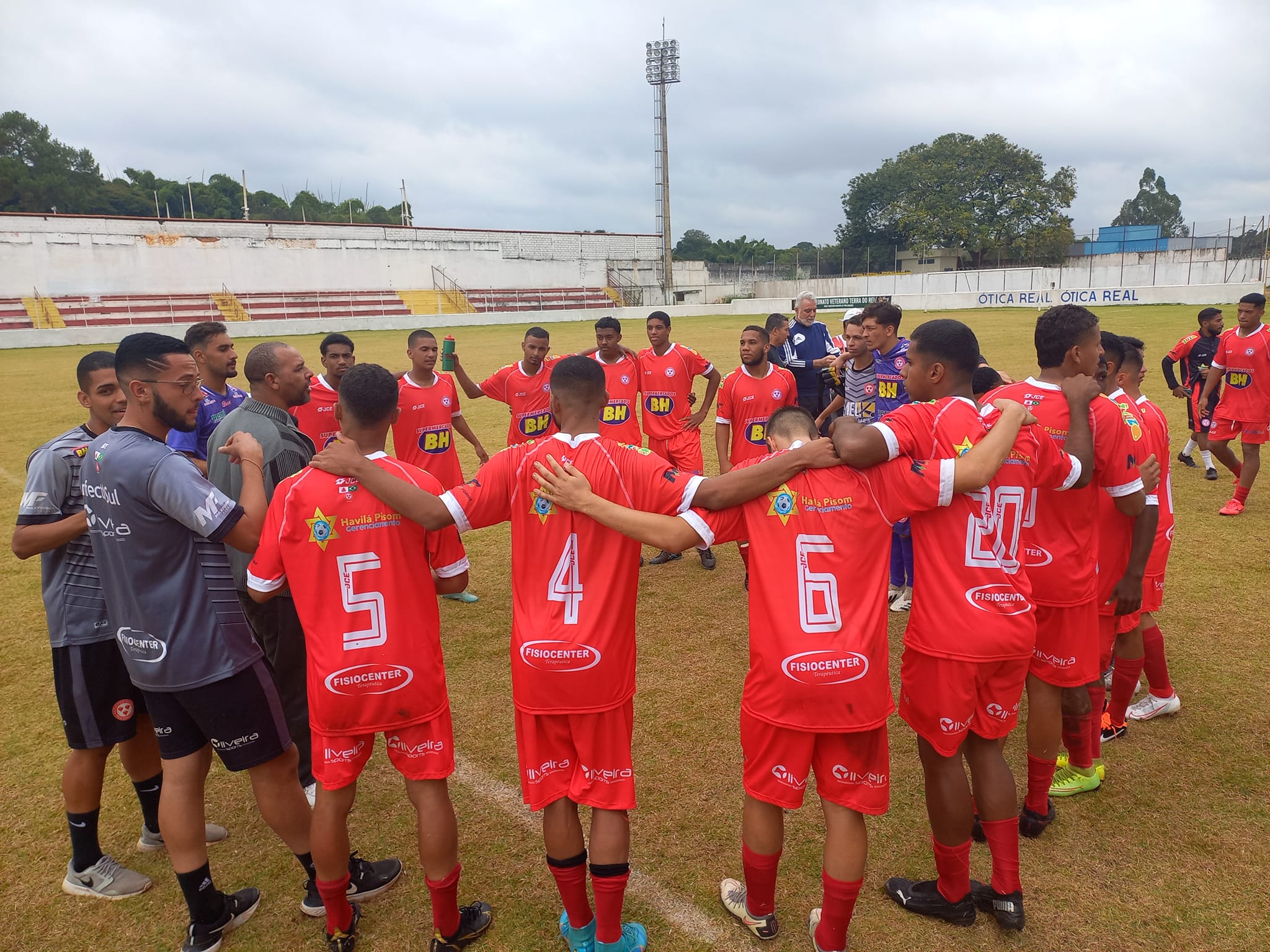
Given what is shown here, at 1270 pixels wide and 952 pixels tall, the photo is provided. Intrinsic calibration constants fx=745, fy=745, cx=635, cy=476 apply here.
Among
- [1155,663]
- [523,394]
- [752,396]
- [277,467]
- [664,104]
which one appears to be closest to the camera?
[277,467]

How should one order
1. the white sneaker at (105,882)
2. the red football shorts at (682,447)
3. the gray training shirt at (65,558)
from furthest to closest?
1. the red football shorts at (682,447)
2. the white sneaker at (105,882)
3. the gray training shirt at (65,558)

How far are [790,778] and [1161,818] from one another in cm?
247

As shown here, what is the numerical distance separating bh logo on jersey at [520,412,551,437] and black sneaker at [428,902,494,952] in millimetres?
5439

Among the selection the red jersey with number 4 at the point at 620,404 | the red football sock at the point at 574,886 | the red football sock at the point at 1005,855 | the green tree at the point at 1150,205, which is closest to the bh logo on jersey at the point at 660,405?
the red jersey with number 4 at the point at 620,404

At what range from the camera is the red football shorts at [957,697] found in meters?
3.23

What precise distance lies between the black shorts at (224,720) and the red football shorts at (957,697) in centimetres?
289

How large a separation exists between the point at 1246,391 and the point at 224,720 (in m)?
11.3

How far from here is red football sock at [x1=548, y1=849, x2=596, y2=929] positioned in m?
3.10

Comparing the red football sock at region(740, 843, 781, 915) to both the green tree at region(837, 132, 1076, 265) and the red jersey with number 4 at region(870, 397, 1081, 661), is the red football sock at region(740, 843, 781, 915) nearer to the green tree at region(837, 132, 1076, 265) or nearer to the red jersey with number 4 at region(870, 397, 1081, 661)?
the red jersey with number 4 at region(870, 397, 1081, 661)

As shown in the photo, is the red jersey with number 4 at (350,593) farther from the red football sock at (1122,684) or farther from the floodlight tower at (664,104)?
the floodlight tower at (664,104)

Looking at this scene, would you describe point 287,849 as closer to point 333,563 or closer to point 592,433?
point 333,563

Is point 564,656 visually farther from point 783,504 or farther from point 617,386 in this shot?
point 617,386

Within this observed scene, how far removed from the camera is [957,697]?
10.6 ft

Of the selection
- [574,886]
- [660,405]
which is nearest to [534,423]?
[660,405]
